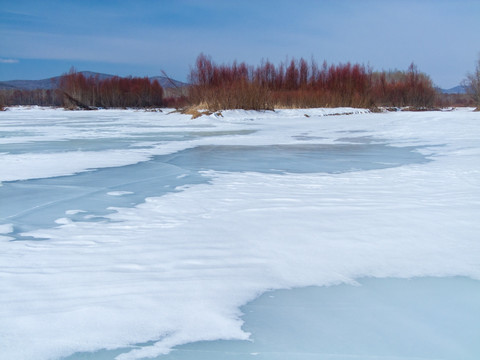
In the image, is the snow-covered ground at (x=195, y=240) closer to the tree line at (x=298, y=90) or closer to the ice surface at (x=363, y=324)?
the ice surface at (x=363, y=324)

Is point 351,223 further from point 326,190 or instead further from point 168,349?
point 168,349

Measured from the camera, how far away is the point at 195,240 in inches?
74.7

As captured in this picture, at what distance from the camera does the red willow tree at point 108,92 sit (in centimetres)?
2611

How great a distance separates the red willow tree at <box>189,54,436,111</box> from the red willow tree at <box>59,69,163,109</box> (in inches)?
437

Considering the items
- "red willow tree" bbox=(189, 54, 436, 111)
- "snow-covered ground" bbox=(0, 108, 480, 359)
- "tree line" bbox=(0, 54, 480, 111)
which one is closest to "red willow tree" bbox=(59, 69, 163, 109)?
"tree line" bbox=(0, 54, 480, 111)

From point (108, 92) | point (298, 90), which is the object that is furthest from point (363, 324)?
point (108, 92)

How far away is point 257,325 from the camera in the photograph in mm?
1209

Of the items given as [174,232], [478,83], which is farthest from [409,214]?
[478,83]

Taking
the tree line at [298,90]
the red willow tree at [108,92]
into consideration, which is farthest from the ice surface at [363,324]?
the red willow tree at [108,92]

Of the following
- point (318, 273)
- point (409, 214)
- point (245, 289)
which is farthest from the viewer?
point (409, 214)

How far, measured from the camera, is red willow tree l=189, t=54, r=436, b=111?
47.7 feet

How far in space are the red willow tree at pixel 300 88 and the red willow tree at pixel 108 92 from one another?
36.4 ft

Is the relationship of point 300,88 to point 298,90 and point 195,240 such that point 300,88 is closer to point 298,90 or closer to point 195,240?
point 298,90

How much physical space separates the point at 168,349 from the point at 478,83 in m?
20.1
